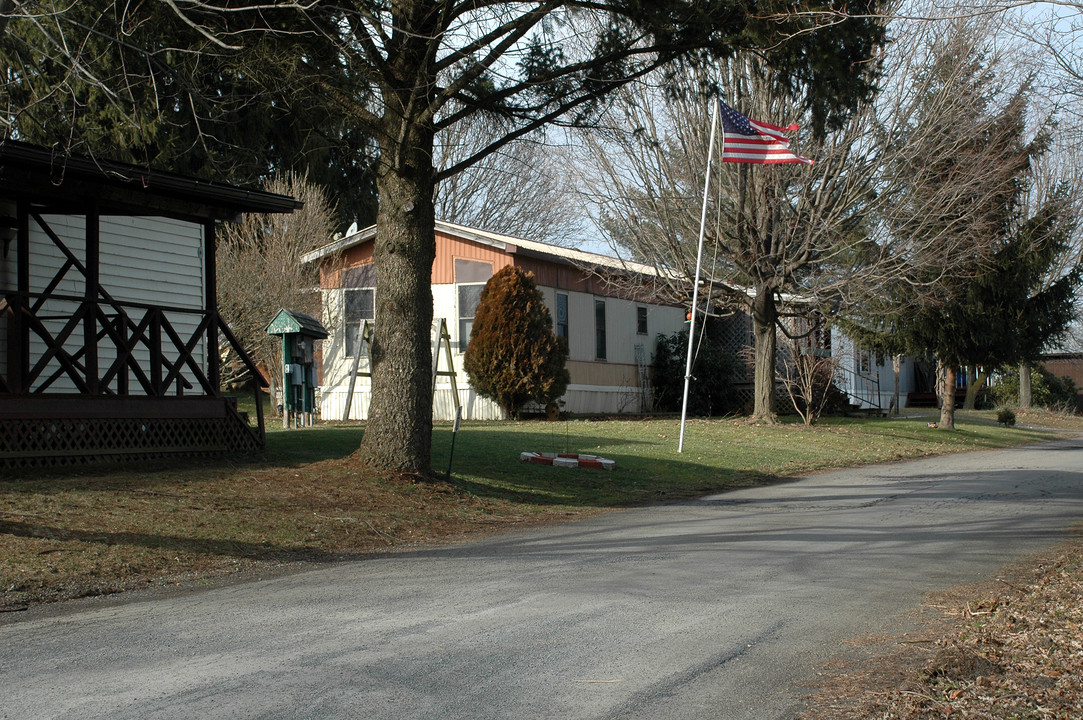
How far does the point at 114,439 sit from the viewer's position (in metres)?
12.1

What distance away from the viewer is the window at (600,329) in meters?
29.0

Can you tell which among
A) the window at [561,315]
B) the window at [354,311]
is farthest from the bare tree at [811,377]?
the window at [354,311]

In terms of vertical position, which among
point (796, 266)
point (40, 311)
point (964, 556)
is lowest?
point (964, 556)

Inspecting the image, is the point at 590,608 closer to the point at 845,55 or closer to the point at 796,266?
the point at 845,55

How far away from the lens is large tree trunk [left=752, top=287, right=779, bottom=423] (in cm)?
2428

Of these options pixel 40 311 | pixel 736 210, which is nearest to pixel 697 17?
pixel 40 311

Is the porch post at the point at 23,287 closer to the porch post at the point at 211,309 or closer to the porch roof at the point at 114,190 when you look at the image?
the porch roof at the point at 114,190

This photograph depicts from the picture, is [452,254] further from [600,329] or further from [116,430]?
[116,430]

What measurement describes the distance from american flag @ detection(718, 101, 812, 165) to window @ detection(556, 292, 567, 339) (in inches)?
364

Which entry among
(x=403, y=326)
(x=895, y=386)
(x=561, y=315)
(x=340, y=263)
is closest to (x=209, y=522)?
(x=403, y=326)

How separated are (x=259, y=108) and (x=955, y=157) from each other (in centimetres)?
1677

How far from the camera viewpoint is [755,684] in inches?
191

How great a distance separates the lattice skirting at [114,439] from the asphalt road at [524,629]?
497cm

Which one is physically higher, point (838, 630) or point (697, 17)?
point (697, 17)
